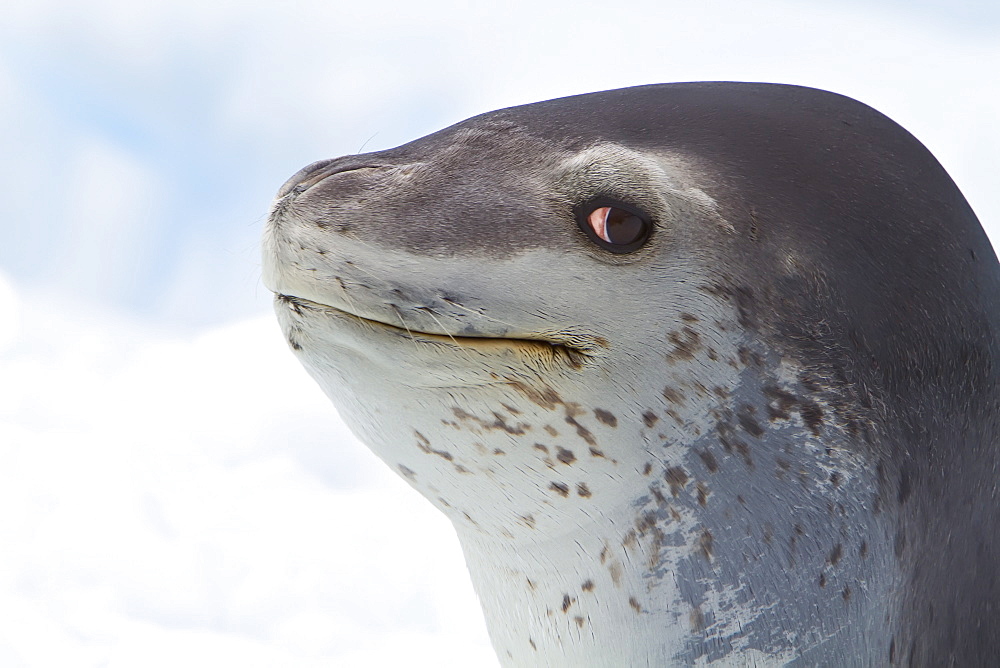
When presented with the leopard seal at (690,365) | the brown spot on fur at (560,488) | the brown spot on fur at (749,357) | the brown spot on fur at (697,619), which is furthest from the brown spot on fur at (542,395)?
the brown spot on fur at (697,619)

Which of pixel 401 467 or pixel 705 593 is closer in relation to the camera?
pixel 705 593

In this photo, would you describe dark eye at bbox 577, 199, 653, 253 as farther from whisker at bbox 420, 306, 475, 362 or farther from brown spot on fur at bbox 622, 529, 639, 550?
brown spot on fur at bbox 622, 529, 639, 550

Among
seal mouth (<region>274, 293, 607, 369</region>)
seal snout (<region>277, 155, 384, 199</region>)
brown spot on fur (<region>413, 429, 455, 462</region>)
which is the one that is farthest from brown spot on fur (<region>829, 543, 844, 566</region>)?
seal snout (<region>277, 155, 384, 199</region>)

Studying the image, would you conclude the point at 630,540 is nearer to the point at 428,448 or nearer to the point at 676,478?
the point at 676,478

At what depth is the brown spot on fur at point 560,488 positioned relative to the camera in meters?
1.35

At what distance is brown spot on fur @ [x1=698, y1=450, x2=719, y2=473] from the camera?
131 centimetres

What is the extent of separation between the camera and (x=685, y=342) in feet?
4.24

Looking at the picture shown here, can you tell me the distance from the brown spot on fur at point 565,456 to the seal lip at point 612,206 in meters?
0.27

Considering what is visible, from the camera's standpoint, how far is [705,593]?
1.35 m

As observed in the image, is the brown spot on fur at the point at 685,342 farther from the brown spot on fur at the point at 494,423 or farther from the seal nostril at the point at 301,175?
the seal nostril at the point at 301,175

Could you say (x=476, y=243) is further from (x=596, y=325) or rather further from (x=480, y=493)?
(x=480, y=493)

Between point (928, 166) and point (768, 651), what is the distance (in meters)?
0.72

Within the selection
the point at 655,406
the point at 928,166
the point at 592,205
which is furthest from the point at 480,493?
the point at 928,166

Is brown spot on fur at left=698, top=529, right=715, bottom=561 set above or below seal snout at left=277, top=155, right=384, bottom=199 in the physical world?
below
